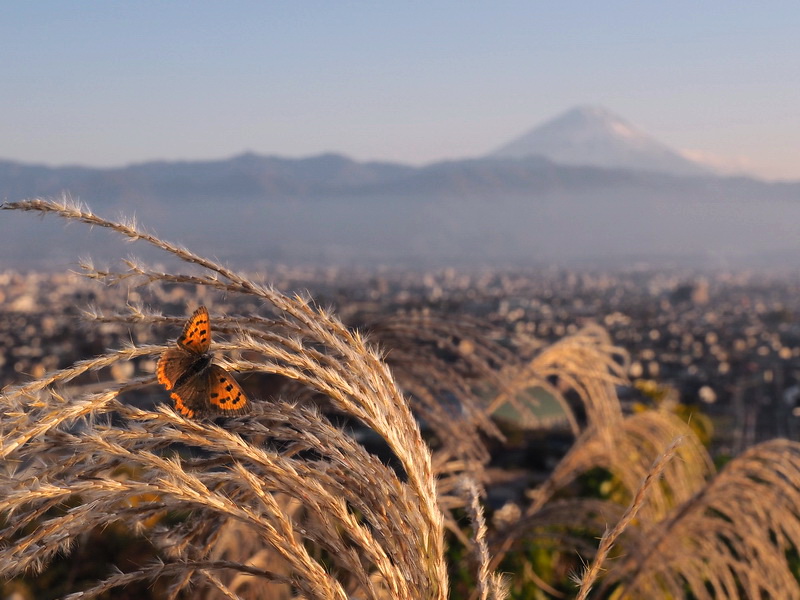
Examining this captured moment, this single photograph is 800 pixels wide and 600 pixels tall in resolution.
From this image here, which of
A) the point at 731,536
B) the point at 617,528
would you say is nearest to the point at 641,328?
the point at 731,536

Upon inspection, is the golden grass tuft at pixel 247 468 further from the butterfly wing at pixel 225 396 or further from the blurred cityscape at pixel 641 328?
the blurred cityscape at pixel 641 328

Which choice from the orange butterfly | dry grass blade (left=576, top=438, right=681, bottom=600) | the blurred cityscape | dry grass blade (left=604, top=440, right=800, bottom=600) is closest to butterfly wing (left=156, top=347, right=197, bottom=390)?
the orange butterfly

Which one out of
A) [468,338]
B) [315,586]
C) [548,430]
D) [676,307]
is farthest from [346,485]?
[676,307]

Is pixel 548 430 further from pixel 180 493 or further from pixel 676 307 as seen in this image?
pixel 676 307

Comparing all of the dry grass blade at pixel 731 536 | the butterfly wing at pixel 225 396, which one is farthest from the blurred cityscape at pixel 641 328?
the dry grass blade at pixel 731 536

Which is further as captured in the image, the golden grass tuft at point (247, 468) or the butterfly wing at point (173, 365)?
the butterfly wing at point (173, 365)

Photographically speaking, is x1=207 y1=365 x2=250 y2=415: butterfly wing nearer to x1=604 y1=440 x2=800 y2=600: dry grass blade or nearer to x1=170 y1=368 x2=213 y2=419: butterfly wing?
x1=170 y1=368 x2=213 y2=419: butterfly wing
